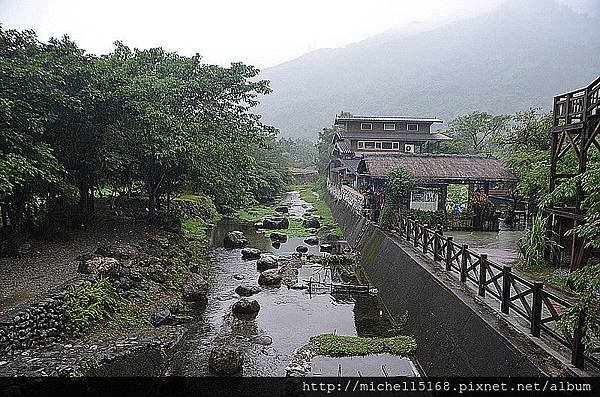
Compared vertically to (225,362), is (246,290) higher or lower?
→ higher

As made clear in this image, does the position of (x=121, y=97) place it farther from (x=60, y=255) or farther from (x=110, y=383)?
(x=110, y=383)

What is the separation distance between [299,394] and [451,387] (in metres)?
3.15

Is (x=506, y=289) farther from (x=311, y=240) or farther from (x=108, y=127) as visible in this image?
(x=311, y=240)

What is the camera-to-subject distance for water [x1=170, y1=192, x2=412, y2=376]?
38.9 ft

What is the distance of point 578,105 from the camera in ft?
48.3

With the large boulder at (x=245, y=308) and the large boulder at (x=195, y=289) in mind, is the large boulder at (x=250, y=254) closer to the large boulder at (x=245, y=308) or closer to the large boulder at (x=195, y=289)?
the large boulder at (x=195, y=289)

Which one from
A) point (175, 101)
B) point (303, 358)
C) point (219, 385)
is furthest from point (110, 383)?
point (175, 101)

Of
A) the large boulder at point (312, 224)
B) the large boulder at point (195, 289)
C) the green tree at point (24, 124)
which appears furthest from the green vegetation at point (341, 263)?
the green tree at point (24, 124)

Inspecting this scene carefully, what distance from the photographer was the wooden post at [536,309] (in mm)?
8547

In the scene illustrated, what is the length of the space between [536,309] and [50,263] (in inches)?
593

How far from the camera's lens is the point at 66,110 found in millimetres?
18391

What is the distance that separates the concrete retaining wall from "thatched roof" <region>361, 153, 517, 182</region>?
8630mm

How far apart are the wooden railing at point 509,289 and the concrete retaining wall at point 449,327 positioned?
1.21ft

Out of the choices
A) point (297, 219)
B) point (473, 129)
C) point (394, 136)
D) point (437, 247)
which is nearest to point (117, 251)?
point (437, 247)
